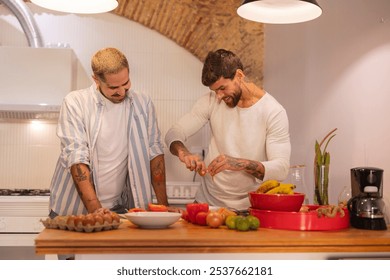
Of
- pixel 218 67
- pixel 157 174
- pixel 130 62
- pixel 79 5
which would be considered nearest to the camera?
pixel 79 5

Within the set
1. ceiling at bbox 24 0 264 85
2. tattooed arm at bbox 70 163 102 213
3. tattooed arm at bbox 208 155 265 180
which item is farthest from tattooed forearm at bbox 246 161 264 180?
ceiling at bbox 24 0 264 85

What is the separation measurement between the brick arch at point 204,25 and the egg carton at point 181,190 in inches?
42.6

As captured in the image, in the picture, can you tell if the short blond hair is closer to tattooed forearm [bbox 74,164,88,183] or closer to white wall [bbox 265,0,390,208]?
tattooed forearm [bbox 74,164,88,183]

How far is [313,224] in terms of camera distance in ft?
6.53

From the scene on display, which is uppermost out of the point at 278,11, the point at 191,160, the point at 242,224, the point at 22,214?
the point at 278,11

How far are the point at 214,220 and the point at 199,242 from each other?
0.26 meters

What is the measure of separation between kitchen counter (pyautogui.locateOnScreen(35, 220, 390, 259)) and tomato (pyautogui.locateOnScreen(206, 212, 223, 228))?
5 centimetres

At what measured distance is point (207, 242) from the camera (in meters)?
1.72

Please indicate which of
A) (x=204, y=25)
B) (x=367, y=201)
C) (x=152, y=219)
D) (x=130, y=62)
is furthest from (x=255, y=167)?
(x=130, y=62)

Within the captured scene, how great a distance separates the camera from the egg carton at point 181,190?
413 centimetres

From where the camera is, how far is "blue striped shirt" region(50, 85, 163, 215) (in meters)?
2.53

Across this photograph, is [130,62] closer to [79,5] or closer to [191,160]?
[79,5]

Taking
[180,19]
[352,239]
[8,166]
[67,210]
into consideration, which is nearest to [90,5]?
[67,210]

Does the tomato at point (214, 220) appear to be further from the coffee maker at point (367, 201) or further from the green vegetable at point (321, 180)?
the green vegetable at point (321, 180)
